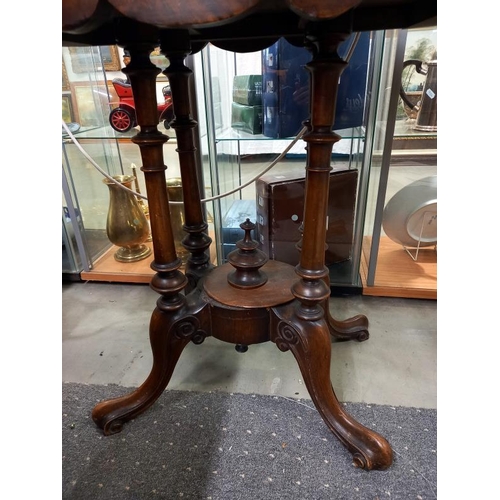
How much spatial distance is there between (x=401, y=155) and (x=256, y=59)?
504mm

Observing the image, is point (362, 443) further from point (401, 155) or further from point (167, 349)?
point (401, 155)

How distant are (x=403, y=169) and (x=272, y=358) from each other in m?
0.69

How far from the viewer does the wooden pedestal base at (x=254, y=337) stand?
0.62 metres

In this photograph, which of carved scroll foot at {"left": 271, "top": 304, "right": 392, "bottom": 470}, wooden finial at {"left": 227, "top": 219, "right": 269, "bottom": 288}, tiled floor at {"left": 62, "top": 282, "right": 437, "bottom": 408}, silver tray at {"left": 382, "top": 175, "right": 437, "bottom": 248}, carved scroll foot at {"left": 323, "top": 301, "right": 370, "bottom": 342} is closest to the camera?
carved scroll foot at {"left": 271, "top": 304, "right": 392, "bottom": 470}

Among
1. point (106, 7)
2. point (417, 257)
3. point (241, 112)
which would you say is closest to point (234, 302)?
point (106, 7)

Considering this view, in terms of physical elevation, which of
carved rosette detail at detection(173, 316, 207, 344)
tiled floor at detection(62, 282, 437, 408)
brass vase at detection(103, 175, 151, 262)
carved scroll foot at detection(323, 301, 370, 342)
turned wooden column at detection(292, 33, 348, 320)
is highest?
turned wooden column at detection(292, 33, 348, 320)

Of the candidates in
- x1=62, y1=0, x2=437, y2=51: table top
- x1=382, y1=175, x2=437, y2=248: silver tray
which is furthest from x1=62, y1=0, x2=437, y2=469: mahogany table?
x1=382, y1=175, x2=437, y2=248: silver tray

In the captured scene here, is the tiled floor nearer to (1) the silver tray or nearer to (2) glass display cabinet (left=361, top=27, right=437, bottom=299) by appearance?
(2) glass display cabinet (left=361, top=27, right=437, bottom=299)

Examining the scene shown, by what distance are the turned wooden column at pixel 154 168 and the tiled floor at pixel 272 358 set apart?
0.99ft

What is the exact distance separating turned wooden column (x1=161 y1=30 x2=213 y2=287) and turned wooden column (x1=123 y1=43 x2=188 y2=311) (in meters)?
0.13

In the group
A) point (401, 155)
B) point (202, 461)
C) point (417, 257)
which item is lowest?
point (202, 461)

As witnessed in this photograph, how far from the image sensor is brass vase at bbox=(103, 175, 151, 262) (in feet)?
4.12

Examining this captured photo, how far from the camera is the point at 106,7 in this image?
0.40 m

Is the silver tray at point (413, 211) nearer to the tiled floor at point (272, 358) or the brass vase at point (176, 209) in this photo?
the tiled floor at point (272, 358)
